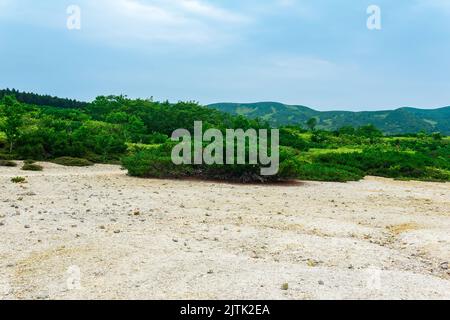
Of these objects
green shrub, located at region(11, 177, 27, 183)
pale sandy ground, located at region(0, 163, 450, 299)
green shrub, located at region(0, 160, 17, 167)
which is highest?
green shrub, located at region(0, 160, 17, 167)

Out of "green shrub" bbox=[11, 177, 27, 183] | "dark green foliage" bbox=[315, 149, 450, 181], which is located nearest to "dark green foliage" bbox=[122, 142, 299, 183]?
"green shrub" bbox=[11, 177, 27, 183]

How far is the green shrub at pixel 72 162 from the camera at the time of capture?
2989 cm

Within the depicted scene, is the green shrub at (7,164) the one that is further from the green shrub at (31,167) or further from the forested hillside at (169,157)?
the green shrub at (31,167)

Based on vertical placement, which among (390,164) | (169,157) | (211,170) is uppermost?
(169,157)

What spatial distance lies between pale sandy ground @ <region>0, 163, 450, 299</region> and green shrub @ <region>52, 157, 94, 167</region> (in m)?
10.8

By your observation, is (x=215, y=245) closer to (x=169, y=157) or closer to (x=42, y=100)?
(x=169, y=157)

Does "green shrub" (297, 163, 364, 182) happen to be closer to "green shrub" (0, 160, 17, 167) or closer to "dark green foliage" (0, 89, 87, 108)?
"green shrub" (0, 160, 17, 167)

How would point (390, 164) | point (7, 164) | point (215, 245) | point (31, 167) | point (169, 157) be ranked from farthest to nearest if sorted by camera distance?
point (390, 164) → point (7, 164) → point (31, 167) → point (169, 157) → point (215, 245)

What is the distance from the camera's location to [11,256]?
29.8 feet

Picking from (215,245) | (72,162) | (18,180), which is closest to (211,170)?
(18,180)

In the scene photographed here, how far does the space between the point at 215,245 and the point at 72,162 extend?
72.1ft

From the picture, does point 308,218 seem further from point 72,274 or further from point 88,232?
point 72,274

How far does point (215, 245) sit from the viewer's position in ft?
33.6

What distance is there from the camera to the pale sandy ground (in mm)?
7266
